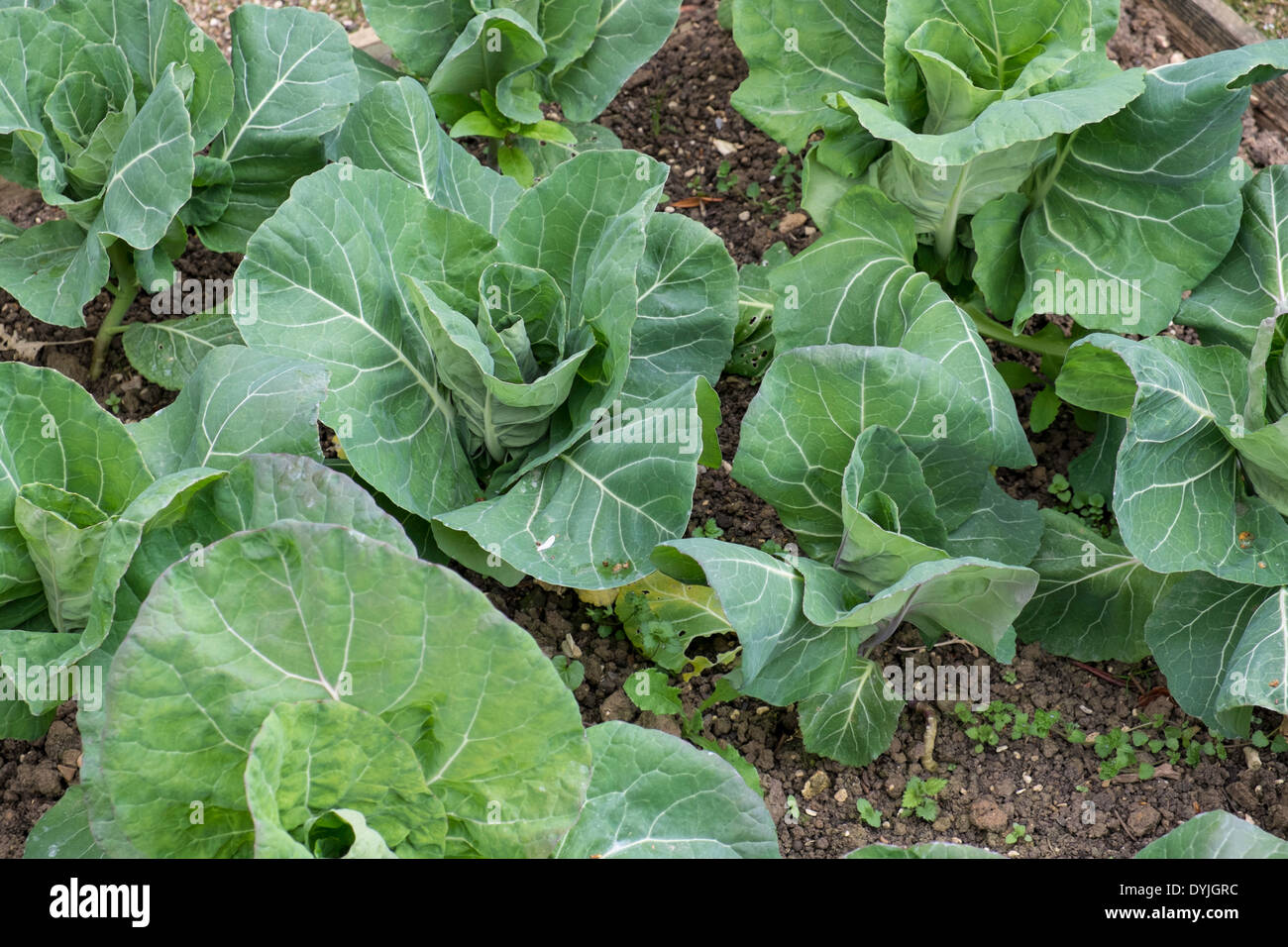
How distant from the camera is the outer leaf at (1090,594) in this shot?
3223 millimetres

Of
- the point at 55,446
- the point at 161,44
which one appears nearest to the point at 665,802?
the point at 55,446

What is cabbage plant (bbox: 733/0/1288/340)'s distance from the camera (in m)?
3.02

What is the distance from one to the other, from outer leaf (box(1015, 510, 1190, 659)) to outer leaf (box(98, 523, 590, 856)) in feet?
5.60

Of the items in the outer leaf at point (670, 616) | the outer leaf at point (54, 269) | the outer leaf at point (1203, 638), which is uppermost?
the outer leaf at point (54, 269)

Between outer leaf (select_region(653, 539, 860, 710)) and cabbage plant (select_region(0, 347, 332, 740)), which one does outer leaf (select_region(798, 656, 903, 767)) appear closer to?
outer leaf (select_region(653, 539, 860, 710))

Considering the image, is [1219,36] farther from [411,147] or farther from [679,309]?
[411,147]

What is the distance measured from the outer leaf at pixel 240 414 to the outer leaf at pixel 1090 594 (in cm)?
193

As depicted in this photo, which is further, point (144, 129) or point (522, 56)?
point (522, 56)

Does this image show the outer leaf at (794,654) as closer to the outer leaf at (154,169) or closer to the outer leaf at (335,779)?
the outer leaf at (335,779)

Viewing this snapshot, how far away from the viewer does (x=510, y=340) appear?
287 centimetres

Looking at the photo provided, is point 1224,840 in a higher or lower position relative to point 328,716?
lower

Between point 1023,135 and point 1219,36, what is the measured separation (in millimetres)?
2220

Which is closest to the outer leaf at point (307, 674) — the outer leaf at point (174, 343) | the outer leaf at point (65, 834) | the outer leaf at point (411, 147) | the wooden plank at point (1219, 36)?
the outer leaf at point (65, 834)

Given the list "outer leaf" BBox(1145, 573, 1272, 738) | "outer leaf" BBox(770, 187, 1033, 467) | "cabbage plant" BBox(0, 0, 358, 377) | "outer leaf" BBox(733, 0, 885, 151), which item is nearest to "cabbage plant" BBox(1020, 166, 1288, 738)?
"outer leaf" BBox(1145, 573, 1272, 738)
